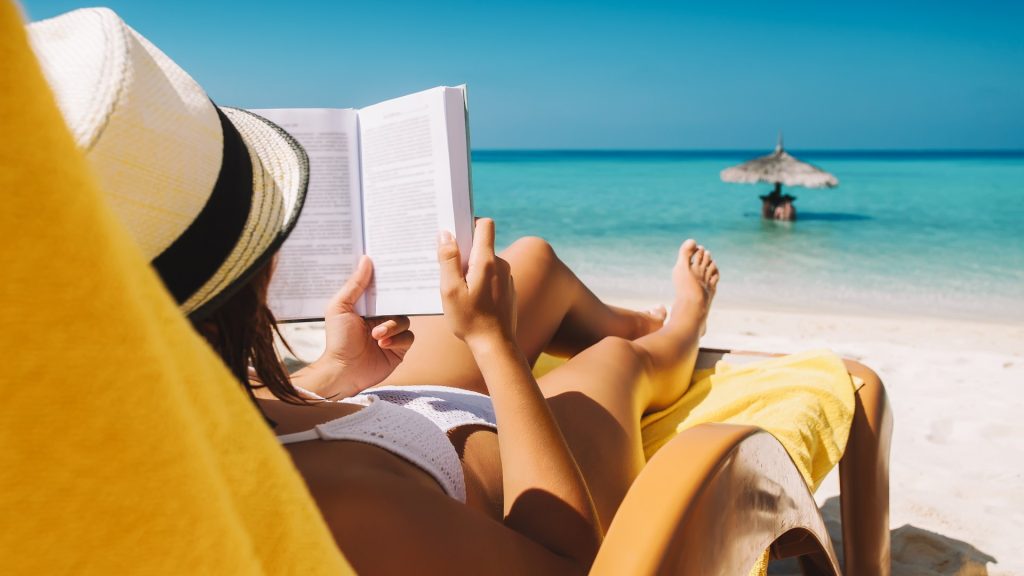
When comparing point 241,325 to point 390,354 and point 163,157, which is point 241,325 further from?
point 390,354

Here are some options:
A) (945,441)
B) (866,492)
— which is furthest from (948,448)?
(866,492)

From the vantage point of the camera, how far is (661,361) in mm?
1942

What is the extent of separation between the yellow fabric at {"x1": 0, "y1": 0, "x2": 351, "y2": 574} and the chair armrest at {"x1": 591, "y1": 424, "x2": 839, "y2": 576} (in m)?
0.59

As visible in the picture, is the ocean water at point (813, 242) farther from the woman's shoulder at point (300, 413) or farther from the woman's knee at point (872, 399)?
the woman's shoulder at point (300, 413)

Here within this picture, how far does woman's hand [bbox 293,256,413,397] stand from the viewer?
1.35 m

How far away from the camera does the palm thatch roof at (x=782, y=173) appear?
1141cm

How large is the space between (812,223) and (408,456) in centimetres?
1267

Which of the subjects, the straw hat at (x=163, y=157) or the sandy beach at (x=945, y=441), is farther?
the sandy beach at (x=945, y=441)

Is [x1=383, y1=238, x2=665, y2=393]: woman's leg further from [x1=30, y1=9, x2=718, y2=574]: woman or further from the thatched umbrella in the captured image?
the thatched umbrella

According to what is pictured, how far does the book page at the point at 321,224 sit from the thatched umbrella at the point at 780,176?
36.3 feet

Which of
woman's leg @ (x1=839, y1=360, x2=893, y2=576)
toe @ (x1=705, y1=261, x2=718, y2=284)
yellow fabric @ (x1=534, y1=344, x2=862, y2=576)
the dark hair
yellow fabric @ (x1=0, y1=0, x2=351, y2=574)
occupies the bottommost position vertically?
woman's leg @ (x1=839, y1=360, x2=893, y2=576)

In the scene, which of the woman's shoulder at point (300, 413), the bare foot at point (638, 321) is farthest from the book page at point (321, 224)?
the bare foot at point (638, 321)

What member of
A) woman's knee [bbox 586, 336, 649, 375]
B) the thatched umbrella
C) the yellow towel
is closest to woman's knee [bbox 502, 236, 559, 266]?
woman's knee [bbox 586, 336, 649, 375]

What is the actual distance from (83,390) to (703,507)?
0.73 meters
